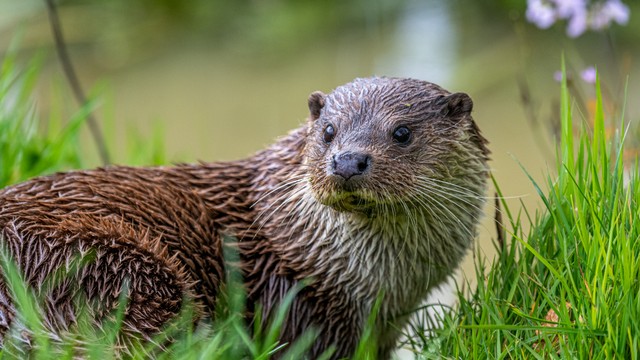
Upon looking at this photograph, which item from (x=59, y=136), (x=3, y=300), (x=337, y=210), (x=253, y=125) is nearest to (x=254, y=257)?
(x=337, y=210)

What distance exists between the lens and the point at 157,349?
9.96ft

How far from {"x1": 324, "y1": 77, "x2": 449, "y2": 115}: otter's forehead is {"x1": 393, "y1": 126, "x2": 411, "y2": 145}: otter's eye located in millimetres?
84

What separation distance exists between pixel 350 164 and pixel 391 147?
Answer: 0.74 ft

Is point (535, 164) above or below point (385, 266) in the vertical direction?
above

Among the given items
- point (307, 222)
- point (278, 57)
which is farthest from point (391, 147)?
point (278, 57)

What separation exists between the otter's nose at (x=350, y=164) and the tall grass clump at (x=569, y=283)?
0.55m

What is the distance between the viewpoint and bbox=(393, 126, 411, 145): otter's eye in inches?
131

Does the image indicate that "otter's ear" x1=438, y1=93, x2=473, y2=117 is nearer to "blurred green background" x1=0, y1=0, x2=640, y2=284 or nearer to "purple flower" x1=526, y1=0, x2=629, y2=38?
"purple flower" x1=526, y1=0, x2=629, y2=38

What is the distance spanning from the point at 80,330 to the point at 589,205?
1.60 m

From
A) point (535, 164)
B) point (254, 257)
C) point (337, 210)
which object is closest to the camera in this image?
point (337, 210)

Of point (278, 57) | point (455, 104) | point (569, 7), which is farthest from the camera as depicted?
point (278, 57)

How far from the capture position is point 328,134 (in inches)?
134

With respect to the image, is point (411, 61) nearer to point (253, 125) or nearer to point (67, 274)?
point (253, 125)

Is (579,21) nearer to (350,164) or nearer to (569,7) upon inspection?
(569,7)
